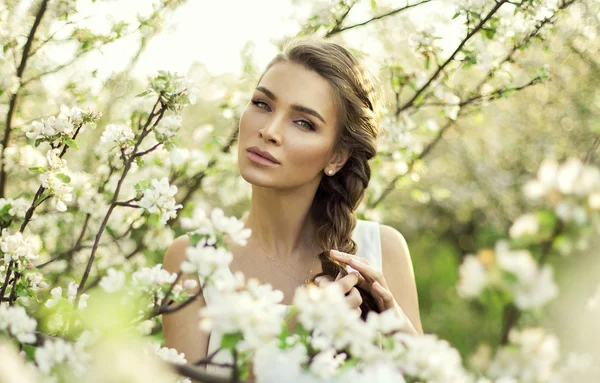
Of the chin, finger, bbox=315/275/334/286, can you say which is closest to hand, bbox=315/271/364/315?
finger, bbox=315/275/334/286

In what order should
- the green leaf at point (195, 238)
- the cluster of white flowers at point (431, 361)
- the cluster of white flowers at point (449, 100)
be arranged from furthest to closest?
the cluster of white flowers at point (449, 100), the green leaf at point (195, 238), the cluster of white flowers at point (431, 361)

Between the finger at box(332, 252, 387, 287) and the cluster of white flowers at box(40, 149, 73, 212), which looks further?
the finger at box(332, 252, 387, 287)

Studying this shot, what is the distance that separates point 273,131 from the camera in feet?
7.30

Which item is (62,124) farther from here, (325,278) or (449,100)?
(449,100)

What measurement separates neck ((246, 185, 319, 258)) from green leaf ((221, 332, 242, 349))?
169cm

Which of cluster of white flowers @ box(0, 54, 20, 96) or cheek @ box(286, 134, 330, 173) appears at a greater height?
cheek @ box(286, 134, 330, 173)

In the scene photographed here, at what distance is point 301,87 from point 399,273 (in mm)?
1024

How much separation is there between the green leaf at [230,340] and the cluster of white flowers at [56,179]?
95cm

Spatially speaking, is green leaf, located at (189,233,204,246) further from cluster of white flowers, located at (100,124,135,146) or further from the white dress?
the white dress

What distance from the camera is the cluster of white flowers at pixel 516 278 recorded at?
853mm

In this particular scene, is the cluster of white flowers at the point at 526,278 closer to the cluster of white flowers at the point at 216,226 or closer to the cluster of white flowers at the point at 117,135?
the cluster of white flowers at the point at 216,226

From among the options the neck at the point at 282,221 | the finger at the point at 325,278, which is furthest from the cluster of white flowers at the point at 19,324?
the neck at the point at 282,221

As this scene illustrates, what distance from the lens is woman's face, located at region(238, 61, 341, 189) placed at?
2266 millimetres

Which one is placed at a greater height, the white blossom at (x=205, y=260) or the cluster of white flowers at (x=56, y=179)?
the cluster of white flowers at (x=56, y=179)
